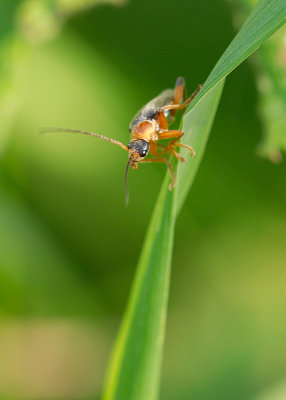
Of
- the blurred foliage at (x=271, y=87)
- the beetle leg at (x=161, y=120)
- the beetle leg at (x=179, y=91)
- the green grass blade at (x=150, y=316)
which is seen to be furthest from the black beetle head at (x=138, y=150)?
Answer: the green grass blade at (x=150, y=316)

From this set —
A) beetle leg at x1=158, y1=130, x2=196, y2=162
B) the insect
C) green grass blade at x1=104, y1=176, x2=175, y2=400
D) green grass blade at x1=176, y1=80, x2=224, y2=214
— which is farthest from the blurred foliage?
green grass blade at x1=104, y1=176, x2=175, y2=400

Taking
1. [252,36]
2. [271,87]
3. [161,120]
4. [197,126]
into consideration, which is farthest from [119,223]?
[252,36]

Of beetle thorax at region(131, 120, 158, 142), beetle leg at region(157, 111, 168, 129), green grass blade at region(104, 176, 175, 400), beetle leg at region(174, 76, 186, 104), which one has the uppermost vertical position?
beetle leg at region(174, 76, 186, 104)

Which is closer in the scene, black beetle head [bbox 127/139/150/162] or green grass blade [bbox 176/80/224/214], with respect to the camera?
green grass blade [bbox 176/80/224/214]

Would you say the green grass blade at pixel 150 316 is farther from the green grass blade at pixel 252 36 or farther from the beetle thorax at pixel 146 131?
the beetle thorax at pixel 146 131

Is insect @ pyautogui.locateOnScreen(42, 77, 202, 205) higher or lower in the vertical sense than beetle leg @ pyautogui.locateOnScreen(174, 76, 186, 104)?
lower

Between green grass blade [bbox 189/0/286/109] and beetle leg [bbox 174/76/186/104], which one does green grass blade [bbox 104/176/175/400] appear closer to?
green grass blade [bbox 189/0/286/109]
